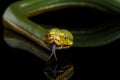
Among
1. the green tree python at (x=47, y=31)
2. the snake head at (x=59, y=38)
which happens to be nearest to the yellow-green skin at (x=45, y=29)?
the green tree python at (x=47, y=31)

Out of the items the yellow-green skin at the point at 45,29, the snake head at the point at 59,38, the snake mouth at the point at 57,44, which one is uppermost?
the yellow-green skin at the point at 45,29

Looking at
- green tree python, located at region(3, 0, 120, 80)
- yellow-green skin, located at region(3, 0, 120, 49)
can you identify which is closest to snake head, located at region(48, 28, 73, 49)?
green tree python, located at region(3, 0, 120, 80)

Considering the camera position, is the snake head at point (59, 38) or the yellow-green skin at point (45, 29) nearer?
the snake head at point (59, 38)

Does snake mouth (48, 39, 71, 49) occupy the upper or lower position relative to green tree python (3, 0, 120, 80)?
lower

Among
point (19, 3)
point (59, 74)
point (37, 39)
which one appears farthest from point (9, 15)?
point (59, 74)

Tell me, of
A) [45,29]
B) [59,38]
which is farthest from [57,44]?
[45,29]

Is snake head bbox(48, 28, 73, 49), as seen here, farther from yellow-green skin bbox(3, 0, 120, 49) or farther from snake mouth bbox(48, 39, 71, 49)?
yellow-green skin bbox(3, 0, 120, 49)

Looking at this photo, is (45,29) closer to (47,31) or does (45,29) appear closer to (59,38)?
(47,31)

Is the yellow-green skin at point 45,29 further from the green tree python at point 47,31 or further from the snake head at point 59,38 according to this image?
the snake head at point 59,38
